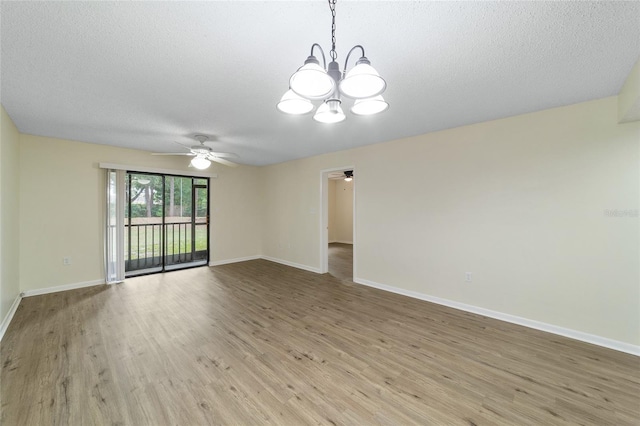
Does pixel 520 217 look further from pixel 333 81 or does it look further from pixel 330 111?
pixel 333 81

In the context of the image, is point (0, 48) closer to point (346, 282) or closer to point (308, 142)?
point (308, 142)

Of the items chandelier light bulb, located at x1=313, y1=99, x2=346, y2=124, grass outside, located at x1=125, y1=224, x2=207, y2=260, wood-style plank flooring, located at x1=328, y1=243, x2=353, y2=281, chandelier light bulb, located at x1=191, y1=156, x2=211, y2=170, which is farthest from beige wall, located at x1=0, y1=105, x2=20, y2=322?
wood-style plank flooring, located at x1=328, y1=243, x2=353, y2=281

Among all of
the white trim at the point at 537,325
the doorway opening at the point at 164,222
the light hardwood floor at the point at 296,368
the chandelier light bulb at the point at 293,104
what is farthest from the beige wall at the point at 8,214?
the white trim at the point at 537,325

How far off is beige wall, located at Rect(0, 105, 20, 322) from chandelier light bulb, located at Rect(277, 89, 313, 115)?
338 centimetres

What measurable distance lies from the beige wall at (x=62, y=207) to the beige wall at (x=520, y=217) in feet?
15.5

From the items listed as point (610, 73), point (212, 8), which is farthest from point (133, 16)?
point (610, 73)

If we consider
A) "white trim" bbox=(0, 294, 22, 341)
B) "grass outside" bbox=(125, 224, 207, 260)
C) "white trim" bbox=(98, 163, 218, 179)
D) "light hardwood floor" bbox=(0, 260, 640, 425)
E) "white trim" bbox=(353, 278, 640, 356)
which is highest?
"white trim" bbox=(98, 163, 218, 179)

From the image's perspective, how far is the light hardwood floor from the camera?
5.44ft

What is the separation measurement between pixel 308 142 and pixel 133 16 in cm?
291

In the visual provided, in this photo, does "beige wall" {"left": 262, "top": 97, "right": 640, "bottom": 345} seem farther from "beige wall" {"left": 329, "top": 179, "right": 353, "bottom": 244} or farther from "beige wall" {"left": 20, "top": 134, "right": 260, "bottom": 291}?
"beige wall" {"left": 329, "top": 179, "right": 353, "bottom": 244}

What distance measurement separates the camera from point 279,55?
70.2 inches

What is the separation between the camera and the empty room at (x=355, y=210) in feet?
5.14

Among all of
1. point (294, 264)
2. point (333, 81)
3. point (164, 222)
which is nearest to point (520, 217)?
point (333, 81)

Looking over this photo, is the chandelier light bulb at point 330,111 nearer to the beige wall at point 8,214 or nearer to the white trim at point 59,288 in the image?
the beige wall at point 8,214
